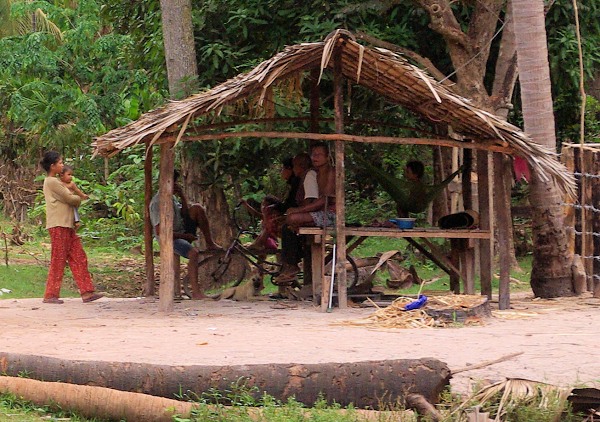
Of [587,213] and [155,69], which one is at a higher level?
[155,69]

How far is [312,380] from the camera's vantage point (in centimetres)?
629

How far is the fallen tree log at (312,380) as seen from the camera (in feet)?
20.2

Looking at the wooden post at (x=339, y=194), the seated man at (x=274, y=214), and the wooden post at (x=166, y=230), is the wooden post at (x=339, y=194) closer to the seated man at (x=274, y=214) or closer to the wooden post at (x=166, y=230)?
the seated man at (x=274, y=214)

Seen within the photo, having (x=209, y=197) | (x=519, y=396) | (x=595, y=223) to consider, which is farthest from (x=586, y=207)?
(x=519, y=396)

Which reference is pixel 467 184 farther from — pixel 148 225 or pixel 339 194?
pixel 148 225

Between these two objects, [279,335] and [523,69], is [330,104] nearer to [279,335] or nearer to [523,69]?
[523,69]

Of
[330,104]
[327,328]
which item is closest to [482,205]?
[327,328]

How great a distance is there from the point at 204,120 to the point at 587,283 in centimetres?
526

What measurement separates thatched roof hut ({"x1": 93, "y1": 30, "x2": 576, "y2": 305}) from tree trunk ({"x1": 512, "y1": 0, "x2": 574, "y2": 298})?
110 cm

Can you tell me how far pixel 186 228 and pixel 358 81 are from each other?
2.81m

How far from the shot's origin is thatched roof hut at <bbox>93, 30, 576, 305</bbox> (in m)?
9.77

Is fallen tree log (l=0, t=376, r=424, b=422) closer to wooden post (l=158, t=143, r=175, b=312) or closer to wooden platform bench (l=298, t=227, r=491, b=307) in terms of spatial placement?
wooden post (l=158, t=143, r=175, b=312)

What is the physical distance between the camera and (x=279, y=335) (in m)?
8.47

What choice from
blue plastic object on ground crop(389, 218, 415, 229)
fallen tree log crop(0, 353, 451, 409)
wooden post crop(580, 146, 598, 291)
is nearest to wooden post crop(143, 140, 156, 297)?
blue plastic object on ground crop(389, 218, 415, 229)
